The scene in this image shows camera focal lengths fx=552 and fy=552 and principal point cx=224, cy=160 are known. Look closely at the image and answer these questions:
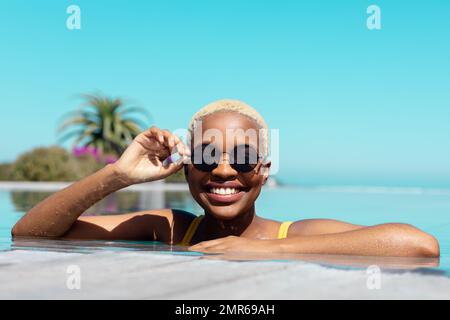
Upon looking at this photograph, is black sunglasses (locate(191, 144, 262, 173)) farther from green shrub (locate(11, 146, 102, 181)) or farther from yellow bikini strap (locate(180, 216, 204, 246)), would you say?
green shrub (locate(11, 146, 102, 181))

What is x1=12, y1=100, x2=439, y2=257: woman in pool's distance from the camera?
10.5ft

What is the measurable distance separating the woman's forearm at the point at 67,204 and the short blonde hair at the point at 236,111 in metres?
0.67

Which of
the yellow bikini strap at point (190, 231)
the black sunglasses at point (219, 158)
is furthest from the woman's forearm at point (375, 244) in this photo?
the yellow bikini strap at point (190, 231)

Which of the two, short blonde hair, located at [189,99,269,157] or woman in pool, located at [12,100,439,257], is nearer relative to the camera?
woman in pool, located at [12,100,439,257]

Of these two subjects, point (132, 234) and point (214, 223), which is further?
point (132, 234)

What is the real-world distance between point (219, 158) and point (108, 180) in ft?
2.76

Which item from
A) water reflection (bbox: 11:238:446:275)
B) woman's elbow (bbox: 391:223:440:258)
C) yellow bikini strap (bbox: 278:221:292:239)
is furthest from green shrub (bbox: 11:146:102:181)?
woman's elbow (bbox: 391:223:440:258)

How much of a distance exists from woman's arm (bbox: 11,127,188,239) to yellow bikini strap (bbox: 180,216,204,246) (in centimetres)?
46

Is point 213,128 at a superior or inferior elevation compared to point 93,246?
superior

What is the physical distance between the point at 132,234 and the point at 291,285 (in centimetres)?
223

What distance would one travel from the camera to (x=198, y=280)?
2.29 metres

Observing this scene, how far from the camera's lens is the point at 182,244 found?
3.87 m
